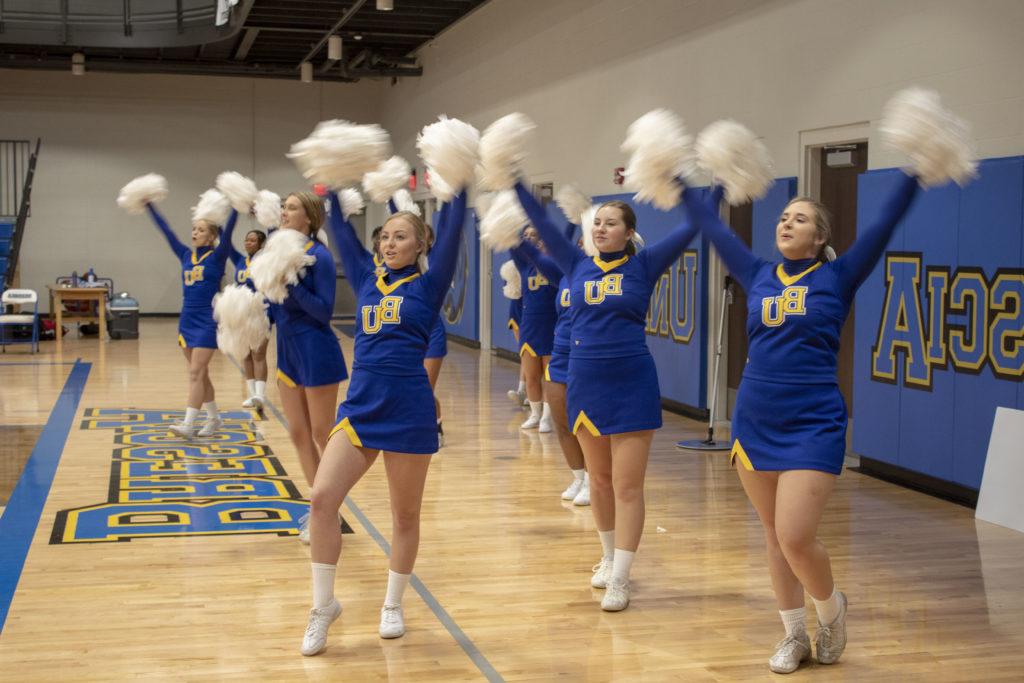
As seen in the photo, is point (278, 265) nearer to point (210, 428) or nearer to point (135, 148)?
point (210, 428)

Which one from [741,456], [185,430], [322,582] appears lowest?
[185,430]

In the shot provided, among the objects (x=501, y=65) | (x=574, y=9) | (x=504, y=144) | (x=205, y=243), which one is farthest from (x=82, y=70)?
(x=504, y=144)

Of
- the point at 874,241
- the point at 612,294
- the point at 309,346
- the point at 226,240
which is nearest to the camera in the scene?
the point at 874,241

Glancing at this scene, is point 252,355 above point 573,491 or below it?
above

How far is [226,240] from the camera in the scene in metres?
7.96

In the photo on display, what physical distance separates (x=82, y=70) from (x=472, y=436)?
13.4 meters

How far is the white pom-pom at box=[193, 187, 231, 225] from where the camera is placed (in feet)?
26.1

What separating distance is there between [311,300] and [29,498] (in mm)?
2868

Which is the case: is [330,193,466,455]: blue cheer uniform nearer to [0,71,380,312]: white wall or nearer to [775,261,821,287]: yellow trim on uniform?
[775,261,821,287]: yellow trim on uniform

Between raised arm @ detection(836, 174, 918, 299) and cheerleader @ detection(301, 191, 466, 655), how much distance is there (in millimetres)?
1267

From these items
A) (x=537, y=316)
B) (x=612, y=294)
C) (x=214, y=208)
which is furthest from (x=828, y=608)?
(x=214, y=208)

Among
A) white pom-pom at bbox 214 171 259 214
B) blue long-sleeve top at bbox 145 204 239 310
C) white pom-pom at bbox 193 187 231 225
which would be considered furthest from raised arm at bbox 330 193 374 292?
blue long-sleeve top at bbox 145 204 239 310

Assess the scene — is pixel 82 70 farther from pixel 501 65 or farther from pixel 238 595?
pixel 238 595

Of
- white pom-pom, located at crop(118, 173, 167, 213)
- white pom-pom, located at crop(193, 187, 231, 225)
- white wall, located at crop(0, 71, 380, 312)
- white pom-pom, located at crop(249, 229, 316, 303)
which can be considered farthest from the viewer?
white wall, located at crop(0, 71, 380, 312)
